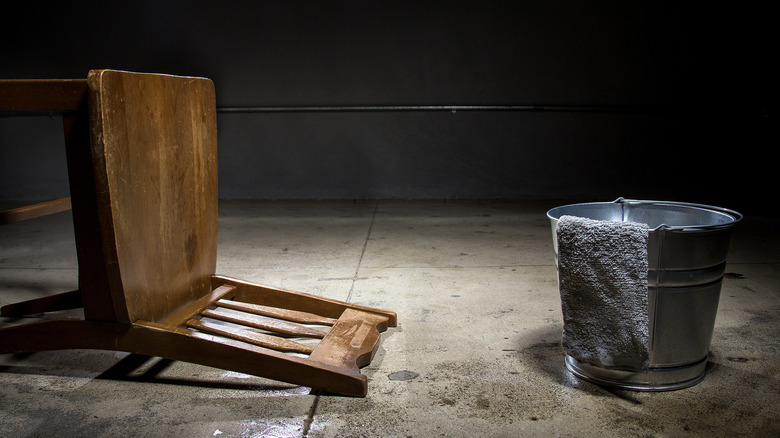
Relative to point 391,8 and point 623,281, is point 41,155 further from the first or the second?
point 623,281

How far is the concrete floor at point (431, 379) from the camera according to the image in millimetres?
1638

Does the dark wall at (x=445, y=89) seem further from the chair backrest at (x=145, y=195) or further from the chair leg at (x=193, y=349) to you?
the chair leg at (x=193, y=349)

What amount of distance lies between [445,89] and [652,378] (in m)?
4.68

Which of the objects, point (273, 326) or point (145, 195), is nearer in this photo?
point (145, 195)

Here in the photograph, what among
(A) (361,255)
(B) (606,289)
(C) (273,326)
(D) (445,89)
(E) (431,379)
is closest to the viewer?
(B) (606,289)

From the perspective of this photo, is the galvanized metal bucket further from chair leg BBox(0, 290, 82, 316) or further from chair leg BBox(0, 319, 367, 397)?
chair leg BBox(0, 290, 82, 316)

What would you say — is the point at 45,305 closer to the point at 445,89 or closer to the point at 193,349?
the point at 193,349

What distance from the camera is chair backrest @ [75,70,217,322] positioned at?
1729 mm

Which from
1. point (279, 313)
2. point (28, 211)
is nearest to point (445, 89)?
point (279, 313)

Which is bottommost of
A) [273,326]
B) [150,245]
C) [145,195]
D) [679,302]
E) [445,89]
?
[273,326]

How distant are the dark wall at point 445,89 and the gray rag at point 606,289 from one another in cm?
450

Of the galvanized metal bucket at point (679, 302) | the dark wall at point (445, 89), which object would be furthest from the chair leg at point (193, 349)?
the dark wall at point (445, 89)

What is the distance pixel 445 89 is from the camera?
6094 mm

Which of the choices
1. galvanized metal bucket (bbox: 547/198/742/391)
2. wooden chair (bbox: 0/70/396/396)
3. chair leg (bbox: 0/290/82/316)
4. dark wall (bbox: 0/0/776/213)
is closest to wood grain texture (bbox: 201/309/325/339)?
wooden chair (bbox: 0/70/396/396)
